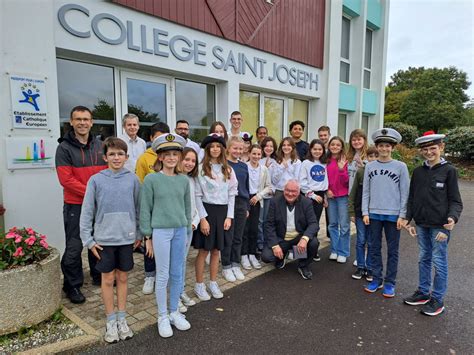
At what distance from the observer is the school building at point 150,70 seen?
420cm

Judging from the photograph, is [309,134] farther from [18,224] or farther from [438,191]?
[18,224]

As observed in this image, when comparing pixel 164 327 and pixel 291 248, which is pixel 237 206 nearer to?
pixel 291 248

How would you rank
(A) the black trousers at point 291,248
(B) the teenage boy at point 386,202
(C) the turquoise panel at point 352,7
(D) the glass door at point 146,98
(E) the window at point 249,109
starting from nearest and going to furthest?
(B) the teenage boy at point 386,202
(A) the black trousers at point 291,248
(D) the glass door at point 146,98
(E) the window at point 249,109
(C) the turquoise panel at point 352,7

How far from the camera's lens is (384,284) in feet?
12.6

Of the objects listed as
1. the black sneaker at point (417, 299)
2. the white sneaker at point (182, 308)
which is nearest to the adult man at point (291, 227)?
the black sneaker at point (417, 299)

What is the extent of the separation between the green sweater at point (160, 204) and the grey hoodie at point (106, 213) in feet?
0.44

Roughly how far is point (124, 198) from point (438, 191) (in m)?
3.10

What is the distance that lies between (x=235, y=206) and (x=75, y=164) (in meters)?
1.89

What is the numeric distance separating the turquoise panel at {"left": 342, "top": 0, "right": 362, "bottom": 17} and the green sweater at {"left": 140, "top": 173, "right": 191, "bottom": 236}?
→ 417 inches

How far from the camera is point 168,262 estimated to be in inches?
117

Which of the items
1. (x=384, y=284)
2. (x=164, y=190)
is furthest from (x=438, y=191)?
(x=164, y=190)

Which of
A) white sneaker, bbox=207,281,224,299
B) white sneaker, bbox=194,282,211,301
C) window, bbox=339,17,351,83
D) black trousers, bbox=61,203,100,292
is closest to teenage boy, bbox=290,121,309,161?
white sneaker, bbox=207,281,224,299

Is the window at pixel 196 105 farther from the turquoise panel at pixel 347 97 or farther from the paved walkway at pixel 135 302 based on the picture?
the turquoise panel at pixel 347 97

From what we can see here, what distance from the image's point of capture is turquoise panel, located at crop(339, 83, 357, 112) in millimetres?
11555
